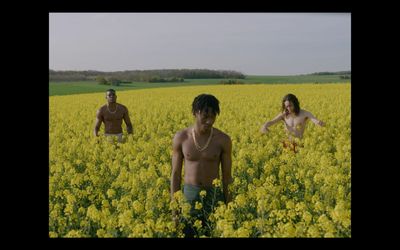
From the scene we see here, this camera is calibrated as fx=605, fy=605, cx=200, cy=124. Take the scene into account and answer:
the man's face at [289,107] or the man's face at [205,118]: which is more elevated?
the man's face at [289,107]

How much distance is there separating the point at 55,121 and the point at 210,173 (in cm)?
1149

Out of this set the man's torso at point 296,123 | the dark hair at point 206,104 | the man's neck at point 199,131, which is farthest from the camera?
the man's torso at point 296,123

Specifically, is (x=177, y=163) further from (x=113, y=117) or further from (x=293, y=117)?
(x=113, y=117)

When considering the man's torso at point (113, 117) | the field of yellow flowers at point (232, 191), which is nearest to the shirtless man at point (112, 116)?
the man's torso at point (113, 117)

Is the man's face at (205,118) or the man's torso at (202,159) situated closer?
the man's face at (205,118)

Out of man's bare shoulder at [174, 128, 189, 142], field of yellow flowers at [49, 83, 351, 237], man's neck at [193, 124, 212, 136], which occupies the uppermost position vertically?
man's neck at [193, 124, 212, 136]

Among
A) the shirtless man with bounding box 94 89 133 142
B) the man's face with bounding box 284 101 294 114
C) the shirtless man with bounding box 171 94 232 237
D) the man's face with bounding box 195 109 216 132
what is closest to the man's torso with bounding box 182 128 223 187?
the shirtless man with bounding box 171 94 232 237

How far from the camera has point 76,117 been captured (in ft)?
54.3

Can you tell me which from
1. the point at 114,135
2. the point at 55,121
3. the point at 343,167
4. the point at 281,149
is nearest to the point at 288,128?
the point at 281,149

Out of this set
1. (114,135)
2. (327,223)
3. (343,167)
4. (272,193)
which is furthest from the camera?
(114,135)

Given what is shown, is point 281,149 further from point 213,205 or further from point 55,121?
point 55,121

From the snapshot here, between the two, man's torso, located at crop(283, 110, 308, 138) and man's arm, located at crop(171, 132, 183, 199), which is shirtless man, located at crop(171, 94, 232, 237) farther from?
man's torso, located at crop(283, 110, 308, 138)

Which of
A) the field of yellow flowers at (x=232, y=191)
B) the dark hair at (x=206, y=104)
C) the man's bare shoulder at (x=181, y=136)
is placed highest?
the dark hair at (x=206, y=104)

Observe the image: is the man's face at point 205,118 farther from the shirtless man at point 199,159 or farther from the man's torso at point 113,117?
the man's torso at point 113,117
